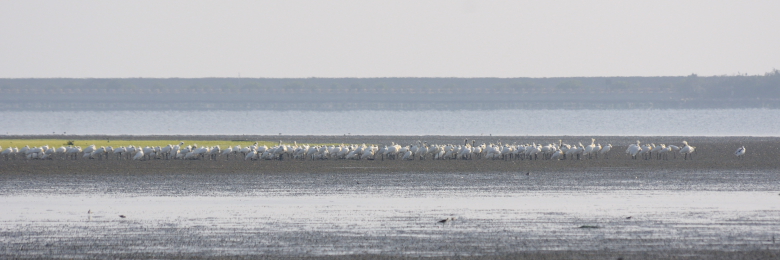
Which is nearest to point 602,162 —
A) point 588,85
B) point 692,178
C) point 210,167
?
point 692,178

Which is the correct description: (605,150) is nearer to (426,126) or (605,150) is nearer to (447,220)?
(447,220)

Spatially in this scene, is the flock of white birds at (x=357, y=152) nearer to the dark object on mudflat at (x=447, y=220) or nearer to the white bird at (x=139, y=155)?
the white bird at (x=139, y=155)

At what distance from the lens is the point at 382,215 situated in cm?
1930

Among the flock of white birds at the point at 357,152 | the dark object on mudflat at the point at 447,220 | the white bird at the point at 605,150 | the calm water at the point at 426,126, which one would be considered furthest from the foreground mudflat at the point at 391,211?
the calm water at the point at 426,126

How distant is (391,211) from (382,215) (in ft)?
2.37

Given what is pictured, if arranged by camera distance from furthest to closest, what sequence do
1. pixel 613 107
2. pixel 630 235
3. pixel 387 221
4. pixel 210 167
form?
pixel 613 107 → pixel 210 167 → pixel 387 221 → pixel 630 235

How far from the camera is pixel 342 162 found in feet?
115

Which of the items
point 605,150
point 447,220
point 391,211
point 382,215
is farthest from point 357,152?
point 447,220

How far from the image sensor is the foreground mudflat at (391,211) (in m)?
15.4

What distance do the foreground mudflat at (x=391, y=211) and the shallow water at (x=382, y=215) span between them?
3 cm

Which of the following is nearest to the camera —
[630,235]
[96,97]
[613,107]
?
[630,235]

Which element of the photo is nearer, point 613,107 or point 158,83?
point 613,107

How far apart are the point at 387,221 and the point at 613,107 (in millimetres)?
151629

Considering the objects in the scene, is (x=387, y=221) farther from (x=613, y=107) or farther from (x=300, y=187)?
(x=613, y=107)
